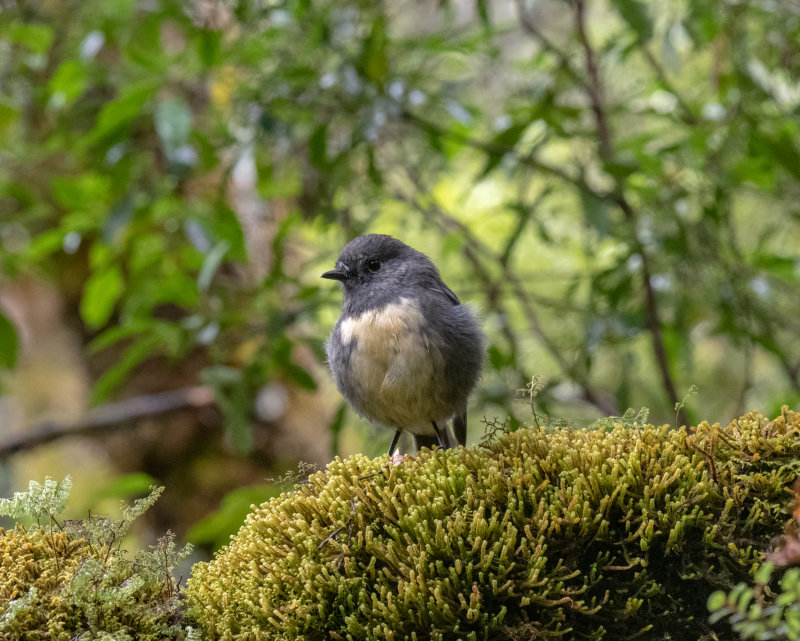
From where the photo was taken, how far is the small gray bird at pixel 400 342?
272cm

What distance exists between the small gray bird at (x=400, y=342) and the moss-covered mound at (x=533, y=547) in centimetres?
72

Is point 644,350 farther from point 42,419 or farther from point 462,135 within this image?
point 42,419

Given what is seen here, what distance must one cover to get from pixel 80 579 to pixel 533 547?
1.09 metres

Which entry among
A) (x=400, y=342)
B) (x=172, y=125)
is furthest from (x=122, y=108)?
(x=400, y=342)

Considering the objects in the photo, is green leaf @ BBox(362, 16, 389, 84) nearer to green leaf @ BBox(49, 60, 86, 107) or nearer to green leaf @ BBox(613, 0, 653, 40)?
green leaf @ BBox(613, 0, 653, 40)

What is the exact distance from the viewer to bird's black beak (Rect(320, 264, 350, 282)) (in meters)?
3.01

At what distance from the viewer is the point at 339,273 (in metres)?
3.03

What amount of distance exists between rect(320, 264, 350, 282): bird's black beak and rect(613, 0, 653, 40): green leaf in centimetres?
156

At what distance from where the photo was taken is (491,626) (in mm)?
1655

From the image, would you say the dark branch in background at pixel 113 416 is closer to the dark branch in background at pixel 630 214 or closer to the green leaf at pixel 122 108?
the green leaf at pixel 122 108

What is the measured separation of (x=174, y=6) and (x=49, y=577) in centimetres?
307

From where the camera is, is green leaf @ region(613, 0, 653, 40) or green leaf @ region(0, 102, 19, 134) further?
green leaf @ region(0, 102, 19, 134)

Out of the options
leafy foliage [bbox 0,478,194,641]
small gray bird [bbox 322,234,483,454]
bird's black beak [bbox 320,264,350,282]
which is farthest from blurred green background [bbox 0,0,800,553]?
leafy foliage [bbox 0,478,194,641]

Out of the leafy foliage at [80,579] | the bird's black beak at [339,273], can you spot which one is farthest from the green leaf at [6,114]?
the leafy foliage at [80,579]
